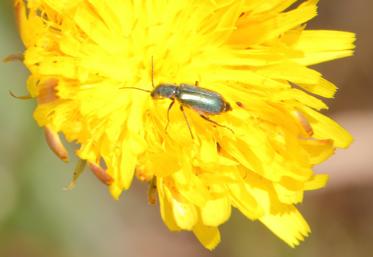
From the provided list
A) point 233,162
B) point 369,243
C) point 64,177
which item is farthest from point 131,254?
point 233,162

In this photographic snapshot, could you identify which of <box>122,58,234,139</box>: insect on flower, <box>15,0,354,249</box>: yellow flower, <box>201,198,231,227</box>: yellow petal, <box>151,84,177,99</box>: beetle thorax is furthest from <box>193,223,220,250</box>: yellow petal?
<box>151,84,177,99</box>: beetle thorax

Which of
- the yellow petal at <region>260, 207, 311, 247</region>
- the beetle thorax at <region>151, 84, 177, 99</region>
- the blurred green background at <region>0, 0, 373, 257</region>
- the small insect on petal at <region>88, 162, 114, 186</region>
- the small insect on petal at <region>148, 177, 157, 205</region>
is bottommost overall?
the blurred green background at <region>0, 0, 373, 257</region>

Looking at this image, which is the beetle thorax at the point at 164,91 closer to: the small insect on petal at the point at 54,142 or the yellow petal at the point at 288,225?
the small insect on petal at the point at 54,142

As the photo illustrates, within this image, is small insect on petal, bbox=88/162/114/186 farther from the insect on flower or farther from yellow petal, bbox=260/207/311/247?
yellow petal, bbox=260/207/311/247

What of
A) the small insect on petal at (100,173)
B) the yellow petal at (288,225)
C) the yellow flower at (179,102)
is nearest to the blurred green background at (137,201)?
the yellow petal at (288,225)

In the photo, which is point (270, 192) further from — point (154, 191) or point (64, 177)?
point (64, 177)
